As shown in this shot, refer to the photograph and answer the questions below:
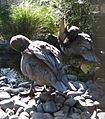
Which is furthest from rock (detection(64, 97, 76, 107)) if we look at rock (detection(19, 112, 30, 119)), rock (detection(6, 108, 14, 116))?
rock (detection(6, 108, 14, 116))

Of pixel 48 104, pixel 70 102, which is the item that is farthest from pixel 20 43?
pixel 70 102

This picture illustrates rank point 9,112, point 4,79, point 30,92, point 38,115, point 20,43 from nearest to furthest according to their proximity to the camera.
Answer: point 38,115 < point 9,112 < point 20,43 < point 30,92 < point 4,79

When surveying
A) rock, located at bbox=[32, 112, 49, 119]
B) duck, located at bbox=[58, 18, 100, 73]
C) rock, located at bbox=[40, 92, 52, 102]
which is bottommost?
rock, located at bbox=[32, 112, 49, 119]

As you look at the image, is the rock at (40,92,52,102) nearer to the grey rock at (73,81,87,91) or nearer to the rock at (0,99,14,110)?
the rock at (0,99,14,110)

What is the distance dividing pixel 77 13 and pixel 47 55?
368 cm

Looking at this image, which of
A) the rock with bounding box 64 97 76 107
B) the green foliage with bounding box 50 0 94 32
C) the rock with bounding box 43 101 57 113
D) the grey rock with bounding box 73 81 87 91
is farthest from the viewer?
the green foliage with bounding box 50 0 94 32

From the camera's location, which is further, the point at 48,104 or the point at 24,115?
the point at 48,104

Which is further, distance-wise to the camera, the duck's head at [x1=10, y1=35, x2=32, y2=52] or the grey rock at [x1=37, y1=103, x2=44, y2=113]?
the duck's head at [x1=10, y1=35, x2=32, y2=52]

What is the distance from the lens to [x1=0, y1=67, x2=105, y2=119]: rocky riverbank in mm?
3707

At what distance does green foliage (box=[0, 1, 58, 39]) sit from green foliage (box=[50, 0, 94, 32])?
261 mm

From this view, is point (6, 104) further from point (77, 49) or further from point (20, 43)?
point (77, 49)

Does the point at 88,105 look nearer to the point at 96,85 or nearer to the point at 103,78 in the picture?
the point at 96,85

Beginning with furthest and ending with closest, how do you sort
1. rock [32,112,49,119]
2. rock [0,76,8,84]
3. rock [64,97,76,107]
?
rock [0,76,8,84] < rock [64,97,76,107] < rock [32,112,49,119]

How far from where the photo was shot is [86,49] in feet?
17.8
